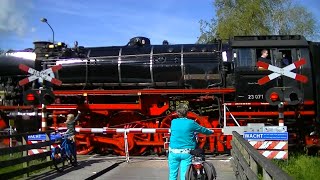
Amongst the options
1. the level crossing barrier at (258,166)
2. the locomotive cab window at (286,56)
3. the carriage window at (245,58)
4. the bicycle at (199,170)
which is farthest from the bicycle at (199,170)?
the locomotive cab window at (286,56)

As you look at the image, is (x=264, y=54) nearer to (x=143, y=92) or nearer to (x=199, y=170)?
(x=143, y=92)

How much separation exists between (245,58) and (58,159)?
6861mm

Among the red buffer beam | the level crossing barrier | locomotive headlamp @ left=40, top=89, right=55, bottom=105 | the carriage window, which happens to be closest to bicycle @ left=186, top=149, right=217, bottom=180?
the level crossing barrier

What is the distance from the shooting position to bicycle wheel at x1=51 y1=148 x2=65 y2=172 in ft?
37.4

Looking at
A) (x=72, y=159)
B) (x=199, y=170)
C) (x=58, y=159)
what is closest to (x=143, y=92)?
(x=72, y=159)

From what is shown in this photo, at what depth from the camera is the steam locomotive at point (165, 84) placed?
48.3 feet

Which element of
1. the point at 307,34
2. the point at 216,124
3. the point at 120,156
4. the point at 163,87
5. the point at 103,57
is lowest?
the point at 120,156

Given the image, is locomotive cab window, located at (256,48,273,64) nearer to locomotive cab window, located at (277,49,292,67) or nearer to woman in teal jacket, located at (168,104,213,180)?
locomotive cab window, located at (277,49,292,67)

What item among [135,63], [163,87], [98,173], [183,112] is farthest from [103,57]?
[183,112]

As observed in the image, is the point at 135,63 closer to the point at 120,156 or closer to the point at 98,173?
the point at 120,156

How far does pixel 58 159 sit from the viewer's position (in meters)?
11.6

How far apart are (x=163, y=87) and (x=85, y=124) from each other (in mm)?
3113

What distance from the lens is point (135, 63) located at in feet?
51.6

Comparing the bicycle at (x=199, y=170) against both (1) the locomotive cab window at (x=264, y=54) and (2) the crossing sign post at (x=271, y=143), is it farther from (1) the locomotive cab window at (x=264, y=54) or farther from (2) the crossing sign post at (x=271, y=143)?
(1) the locomotive cab window at (x=264, y=54)
